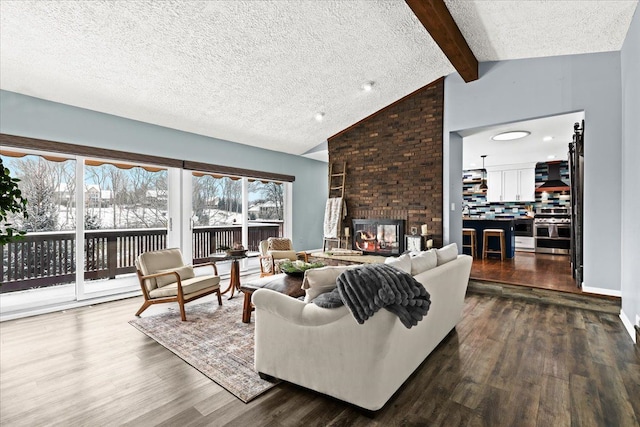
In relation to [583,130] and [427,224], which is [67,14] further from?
[583,130]

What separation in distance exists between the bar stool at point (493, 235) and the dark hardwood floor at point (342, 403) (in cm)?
354

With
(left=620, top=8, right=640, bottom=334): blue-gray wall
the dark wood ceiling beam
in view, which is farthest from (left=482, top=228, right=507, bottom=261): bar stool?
the dark wood ceiling beam

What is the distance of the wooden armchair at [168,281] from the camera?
3.53 m

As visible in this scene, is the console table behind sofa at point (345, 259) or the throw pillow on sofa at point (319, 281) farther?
the console table behind sofa at point (345, 259)

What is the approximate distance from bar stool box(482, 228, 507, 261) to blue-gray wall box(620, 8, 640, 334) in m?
3.00

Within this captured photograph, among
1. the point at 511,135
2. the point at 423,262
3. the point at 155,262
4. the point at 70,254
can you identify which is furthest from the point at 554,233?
the point at 70,254

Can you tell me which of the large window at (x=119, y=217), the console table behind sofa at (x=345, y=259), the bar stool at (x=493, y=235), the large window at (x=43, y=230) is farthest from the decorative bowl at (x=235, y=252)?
the bar stool at (x=493, y=235)

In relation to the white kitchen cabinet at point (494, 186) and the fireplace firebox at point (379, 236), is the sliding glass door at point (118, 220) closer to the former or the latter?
the fireplace firebox at point (379, 236)

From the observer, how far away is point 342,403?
2.02 m

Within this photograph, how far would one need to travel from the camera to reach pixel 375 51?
170 inches

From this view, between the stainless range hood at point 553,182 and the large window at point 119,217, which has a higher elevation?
the stainless range hood at point 553,182

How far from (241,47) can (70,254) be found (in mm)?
3605

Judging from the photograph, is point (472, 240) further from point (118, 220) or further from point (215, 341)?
point (118, 220)

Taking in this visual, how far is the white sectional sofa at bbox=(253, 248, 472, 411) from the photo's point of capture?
1830 mm
